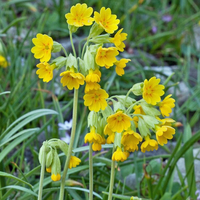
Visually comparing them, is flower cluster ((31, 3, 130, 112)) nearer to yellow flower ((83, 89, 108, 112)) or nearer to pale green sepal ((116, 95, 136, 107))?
yellow flower ((83, 89, 108, 112))

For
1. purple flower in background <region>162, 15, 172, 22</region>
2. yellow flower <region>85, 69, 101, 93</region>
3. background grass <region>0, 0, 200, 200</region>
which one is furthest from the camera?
purple flower in background <region>162, 15, 172, 22</region>

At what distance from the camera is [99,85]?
1131mm

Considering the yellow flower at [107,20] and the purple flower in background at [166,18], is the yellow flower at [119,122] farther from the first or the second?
the purple flower in background at [166,18]

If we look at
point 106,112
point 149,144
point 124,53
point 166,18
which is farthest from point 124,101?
point 166,18

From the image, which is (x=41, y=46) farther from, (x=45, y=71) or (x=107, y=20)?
(x=107, y=20)

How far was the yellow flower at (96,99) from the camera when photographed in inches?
44.3

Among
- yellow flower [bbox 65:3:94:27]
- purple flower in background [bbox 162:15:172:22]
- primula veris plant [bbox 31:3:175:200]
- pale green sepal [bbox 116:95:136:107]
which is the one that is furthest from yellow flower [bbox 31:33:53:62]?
purple flower in background [bbox 162:15:172:22]

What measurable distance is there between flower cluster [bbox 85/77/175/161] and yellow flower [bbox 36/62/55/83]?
220 mm

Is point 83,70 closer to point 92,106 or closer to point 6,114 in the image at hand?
point 92,106

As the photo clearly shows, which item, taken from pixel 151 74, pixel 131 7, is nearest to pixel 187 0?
pixel 131 7

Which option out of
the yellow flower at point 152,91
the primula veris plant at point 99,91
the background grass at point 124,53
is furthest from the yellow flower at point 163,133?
the background grass at point 124,53

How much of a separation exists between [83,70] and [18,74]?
174 centimetres

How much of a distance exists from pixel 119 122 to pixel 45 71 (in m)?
0.32

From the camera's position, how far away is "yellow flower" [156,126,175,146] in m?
1.17
